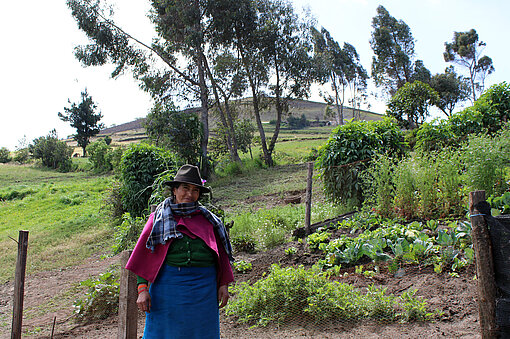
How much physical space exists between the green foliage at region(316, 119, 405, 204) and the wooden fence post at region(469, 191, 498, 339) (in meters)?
5.24

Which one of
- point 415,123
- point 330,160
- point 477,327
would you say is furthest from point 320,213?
point 415,123

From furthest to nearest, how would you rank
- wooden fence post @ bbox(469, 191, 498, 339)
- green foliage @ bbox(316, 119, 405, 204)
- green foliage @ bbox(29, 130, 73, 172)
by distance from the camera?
green foliage @ bbox(29, 130, 73, 172)
green foliage @ bbox(316, 119, 405, 204)
wooden fence post @ bbox(469, 191, 498, 339)

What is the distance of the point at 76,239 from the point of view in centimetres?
1110

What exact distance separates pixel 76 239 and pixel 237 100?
17.2 meters

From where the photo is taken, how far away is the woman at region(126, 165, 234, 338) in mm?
2953

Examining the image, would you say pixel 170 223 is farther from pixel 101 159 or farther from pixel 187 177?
pixel 101 159

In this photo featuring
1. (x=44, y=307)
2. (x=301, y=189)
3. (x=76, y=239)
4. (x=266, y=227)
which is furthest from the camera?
(x=301, y=189)

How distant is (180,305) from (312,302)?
1.88 metres

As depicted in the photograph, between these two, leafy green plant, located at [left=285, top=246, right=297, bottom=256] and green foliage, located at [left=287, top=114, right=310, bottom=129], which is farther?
green foliage, located at [left=287, top=114, right=310, bottom=129]

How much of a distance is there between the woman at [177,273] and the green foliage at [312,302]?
1.52 metres

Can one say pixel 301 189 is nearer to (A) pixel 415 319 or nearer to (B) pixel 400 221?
(B) pixel 400 221

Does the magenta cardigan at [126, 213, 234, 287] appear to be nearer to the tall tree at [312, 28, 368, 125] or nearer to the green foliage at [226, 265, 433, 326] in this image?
the green foliage at [226, 265, 433, 326]

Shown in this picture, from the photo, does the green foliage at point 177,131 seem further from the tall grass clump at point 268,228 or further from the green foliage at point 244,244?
the green foliage at point 244,244

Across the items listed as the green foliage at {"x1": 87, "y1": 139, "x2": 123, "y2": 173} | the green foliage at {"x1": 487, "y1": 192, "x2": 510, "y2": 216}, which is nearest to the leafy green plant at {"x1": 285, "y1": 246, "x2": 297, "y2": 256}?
the green foliage at {"x1": 487, "y1": 192, "x2": 510, "y2": 216}
